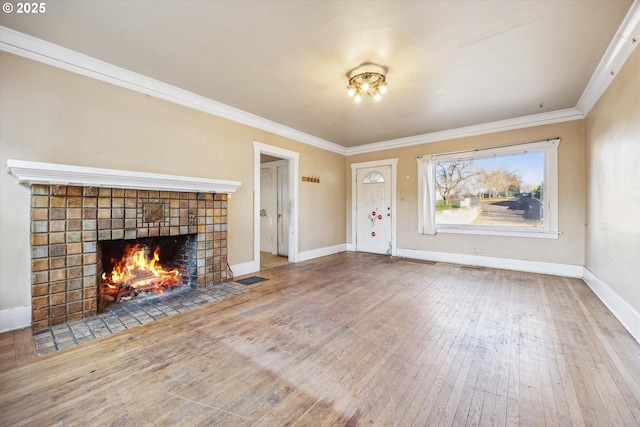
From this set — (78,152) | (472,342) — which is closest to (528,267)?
(472,342)

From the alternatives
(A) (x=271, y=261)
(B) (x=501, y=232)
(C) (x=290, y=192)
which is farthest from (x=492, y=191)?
(A) (x=271, y=261)

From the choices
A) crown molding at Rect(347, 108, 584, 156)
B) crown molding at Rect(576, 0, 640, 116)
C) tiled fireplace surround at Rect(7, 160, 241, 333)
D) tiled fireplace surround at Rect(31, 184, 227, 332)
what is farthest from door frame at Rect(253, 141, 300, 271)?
crown molding at Rect(576, 0, 640, 116)

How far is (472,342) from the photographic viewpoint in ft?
7.22

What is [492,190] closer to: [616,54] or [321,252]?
[616,54]

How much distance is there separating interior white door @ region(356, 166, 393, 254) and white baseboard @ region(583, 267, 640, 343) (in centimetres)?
334

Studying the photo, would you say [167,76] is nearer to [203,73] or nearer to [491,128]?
[203,73]

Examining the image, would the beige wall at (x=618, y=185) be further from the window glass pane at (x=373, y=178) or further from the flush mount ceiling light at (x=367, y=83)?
the window glass pane at (x=373, y=178)

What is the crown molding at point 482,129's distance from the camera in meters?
4.20

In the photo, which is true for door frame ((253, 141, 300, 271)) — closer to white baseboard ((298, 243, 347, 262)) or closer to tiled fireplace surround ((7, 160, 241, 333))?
white baseboard ((298, 243, 347, 262))

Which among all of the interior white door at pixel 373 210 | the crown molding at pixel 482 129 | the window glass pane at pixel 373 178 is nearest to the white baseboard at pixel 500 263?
the interior white door at pixel 373 210

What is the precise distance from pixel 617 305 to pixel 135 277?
5.54m

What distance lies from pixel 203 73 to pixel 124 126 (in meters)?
1.12

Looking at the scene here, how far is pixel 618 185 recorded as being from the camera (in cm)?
272

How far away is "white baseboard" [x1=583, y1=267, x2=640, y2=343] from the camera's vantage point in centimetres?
226
